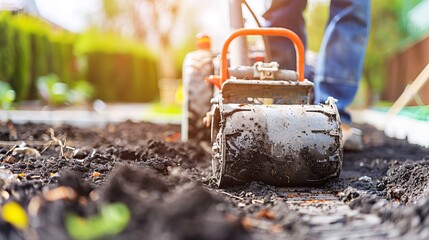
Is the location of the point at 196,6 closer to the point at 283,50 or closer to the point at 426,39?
the point at 426,39

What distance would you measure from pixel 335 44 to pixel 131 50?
60.7 ft

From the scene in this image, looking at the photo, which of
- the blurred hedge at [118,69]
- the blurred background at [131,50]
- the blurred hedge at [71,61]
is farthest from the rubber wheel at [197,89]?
the blurred hedge at [118,69]

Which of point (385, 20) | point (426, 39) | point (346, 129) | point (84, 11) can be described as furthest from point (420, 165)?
point (84, 11)

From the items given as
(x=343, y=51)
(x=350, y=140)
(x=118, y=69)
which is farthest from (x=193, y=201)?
(x=118, y=69)

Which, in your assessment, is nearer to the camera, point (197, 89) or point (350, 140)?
point (197, 89)

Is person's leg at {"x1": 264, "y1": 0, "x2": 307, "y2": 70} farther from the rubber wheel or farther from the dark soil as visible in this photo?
the dark soil

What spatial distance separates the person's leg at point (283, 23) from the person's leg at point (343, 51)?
28cm

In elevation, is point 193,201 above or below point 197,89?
below

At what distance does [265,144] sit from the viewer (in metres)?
2.88

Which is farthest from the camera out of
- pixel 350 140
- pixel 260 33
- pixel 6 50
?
pixel 6 50

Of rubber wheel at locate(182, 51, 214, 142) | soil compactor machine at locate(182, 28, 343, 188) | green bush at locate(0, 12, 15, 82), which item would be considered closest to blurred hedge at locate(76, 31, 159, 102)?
green bush at locate(0, 12, 15, 82)

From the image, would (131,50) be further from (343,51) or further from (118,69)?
(343,51)

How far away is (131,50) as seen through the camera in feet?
74.4

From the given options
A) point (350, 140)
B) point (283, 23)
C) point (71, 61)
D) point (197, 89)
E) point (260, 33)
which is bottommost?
point (350, 140)
